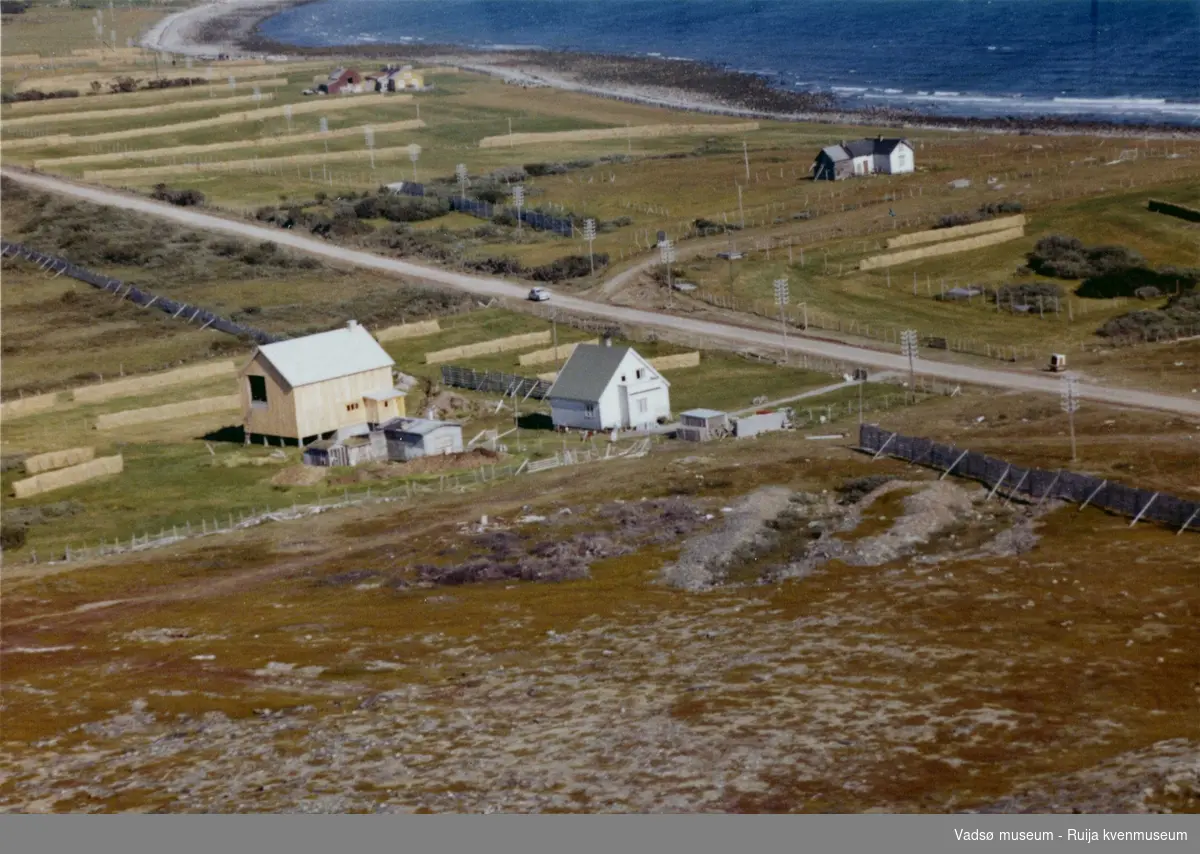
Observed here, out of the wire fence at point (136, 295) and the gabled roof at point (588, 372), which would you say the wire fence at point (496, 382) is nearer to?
the gabled roof at point (588, 372)

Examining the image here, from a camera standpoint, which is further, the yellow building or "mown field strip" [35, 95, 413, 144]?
"mown field strip" [35, 95, 413, 144]

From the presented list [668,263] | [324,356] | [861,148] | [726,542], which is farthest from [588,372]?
[861,148]

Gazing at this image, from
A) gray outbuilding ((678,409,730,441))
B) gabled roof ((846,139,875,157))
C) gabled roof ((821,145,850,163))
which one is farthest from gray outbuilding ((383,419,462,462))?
gabled roof ((846,139,875,157))

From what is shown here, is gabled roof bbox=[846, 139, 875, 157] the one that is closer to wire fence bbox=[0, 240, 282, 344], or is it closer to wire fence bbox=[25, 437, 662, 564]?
wire fence bbox=[0, 240, 282, 344]

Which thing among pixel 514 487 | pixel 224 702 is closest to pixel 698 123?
pixel 514 487

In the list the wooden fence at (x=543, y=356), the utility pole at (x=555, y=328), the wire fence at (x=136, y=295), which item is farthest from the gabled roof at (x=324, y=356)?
the wire fence at (x=136, y=295)

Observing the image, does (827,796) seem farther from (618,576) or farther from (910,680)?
(618,576)
